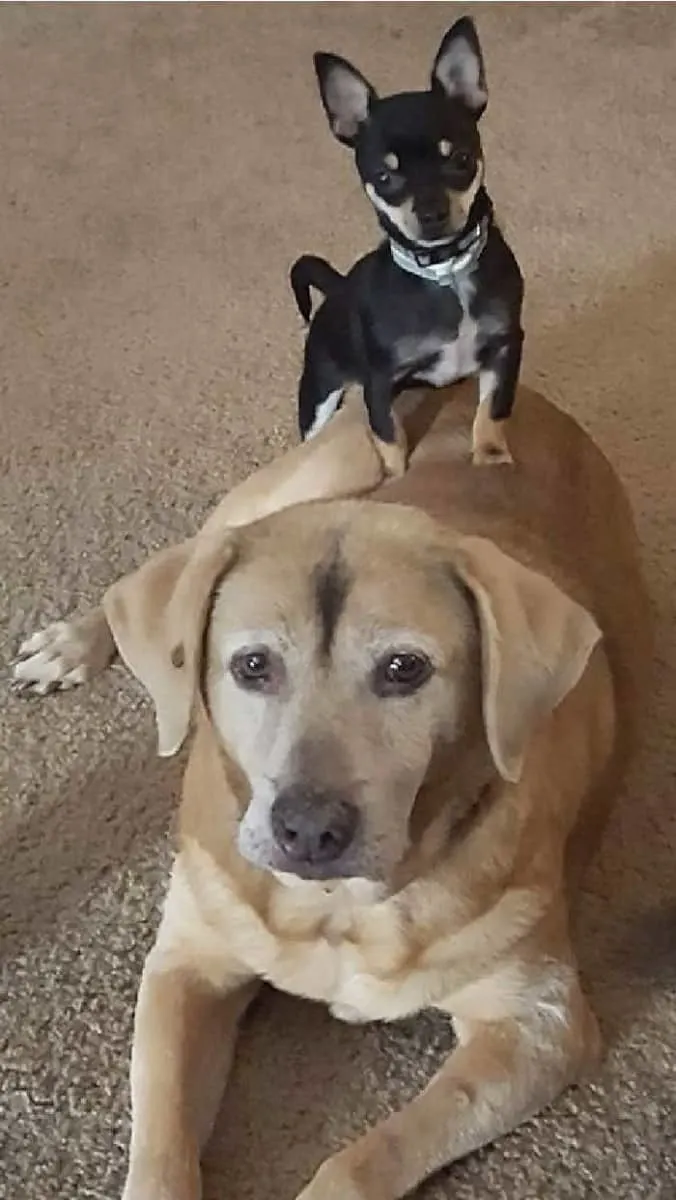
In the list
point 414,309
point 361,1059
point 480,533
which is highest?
point 414,309

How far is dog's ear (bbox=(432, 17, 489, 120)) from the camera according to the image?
1.95 meters

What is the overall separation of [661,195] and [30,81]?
122 cm

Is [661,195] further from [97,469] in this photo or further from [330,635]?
[330,635]

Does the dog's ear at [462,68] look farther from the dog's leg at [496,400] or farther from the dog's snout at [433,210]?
the dog's leg at [496,400]

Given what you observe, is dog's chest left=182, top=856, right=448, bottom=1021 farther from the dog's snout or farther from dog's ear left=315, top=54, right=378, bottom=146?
dog's ear left=315, top=54, right=378, bottom=146

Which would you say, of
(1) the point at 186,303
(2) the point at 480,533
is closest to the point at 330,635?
(2) the point at 480,533

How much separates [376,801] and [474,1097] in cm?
33

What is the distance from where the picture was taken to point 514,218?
296 cm

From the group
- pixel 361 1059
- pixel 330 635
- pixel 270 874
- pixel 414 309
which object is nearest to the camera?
pixel 330 635

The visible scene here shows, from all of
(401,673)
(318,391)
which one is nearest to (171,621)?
(401,673)

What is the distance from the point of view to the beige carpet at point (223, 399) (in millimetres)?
1662

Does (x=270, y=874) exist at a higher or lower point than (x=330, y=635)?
lower

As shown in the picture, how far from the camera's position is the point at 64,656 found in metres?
2.09

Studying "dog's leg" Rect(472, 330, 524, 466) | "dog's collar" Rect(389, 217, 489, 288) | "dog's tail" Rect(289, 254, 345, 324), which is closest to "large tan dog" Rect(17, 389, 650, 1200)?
"dog's leg" Rect(472, 330, 524, 466)
